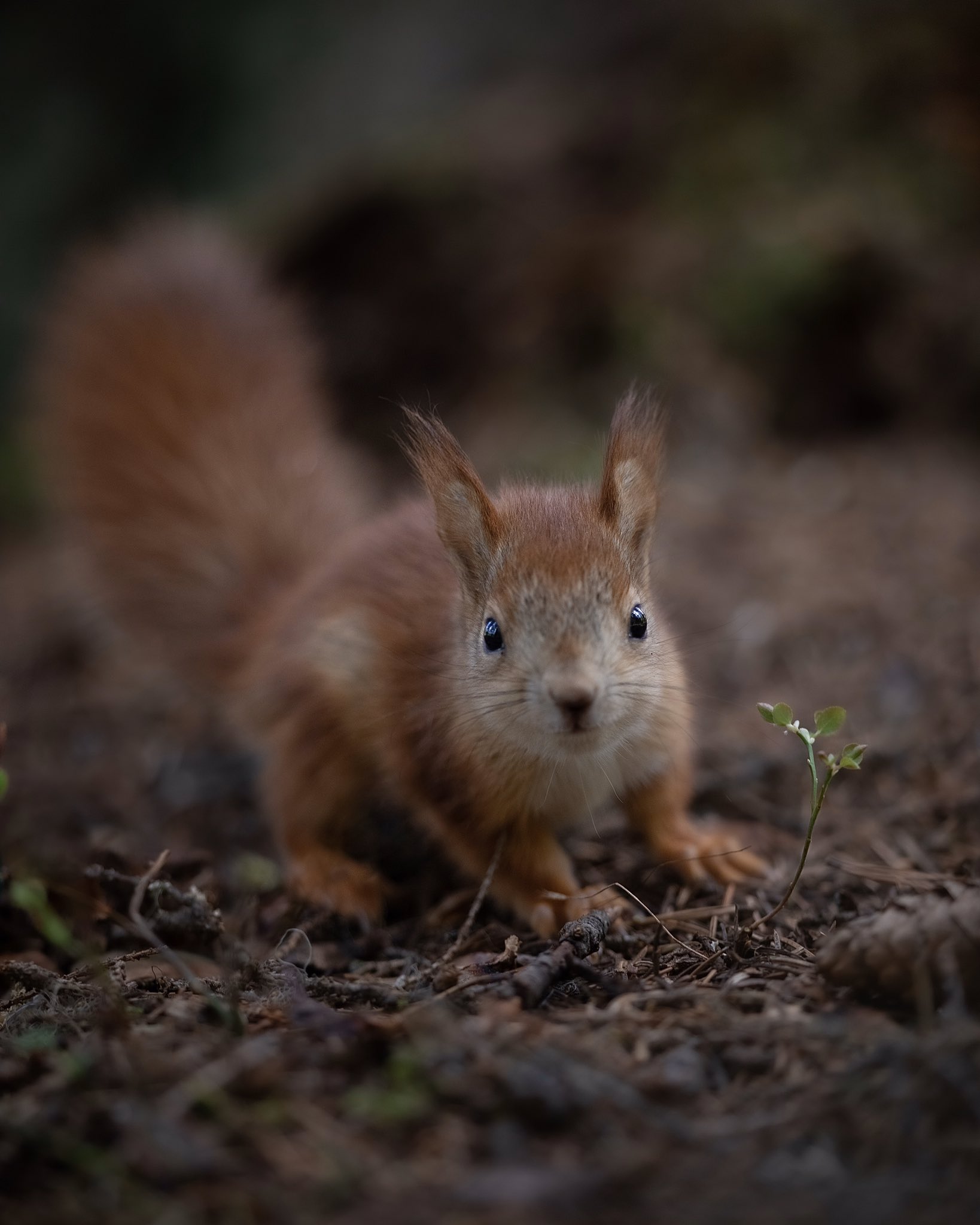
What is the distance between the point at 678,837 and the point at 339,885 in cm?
101

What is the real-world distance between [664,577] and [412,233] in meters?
3.32

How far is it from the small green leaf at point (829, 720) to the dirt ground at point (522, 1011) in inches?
17.1

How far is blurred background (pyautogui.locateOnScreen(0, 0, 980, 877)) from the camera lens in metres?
4.38

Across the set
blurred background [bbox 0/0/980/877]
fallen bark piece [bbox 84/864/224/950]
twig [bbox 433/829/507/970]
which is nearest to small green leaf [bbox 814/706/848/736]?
twig [bbox 433/829/507/970]

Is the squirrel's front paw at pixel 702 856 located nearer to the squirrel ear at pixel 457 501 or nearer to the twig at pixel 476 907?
the twig at pixel 476 907

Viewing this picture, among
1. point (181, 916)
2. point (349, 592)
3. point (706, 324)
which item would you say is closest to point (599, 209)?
point (706, 324)

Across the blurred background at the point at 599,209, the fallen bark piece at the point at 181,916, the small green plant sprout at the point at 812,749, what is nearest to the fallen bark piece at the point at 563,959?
the small green plant sprout at the point at 812,749

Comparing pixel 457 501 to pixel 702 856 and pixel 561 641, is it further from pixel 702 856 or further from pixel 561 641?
pixel 702 856

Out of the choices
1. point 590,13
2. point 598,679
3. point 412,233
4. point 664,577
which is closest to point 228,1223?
point 598,679

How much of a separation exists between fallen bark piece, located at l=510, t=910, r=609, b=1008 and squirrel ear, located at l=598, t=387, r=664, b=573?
3.11 ft

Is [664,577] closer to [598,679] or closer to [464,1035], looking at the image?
[598,679]

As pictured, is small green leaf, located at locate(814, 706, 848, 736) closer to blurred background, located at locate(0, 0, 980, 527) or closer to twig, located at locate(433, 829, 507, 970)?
twig, located at locate(433, 829, 507, 970)

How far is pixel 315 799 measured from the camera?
329cm

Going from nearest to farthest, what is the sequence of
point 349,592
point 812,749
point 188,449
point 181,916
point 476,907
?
point 812,749
point 476,907
point 181,916
point 349,592
point 188,449
